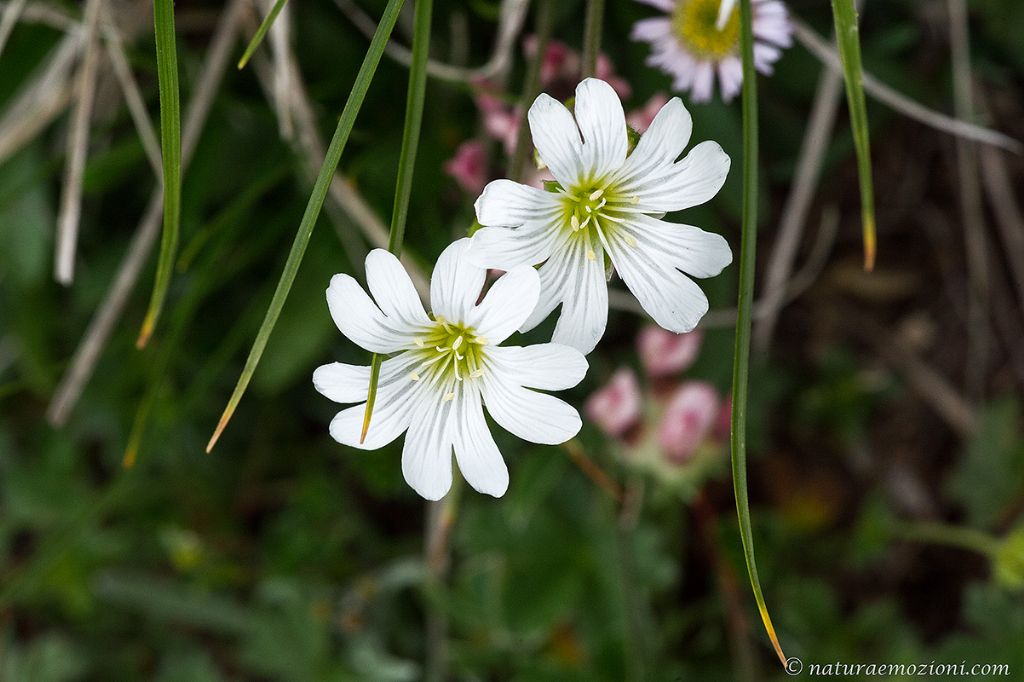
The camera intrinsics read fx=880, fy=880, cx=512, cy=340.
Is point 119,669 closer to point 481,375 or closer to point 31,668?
point 31,668

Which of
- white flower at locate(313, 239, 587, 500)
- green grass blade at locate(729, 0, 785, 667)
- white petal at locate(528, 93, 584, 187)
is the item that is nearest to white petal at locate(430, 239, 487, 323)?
white flower at locate(313, 239, 587, 500)

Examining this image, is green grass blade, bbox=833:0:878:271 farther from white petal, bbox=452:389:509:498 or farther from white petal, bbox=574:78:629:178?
white petal, bbox=452:389:509:498

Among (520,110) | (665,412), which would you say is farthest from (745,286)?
(665,412)

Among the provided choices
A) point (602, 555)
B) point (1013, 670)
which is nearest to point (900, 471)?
point (1013, 670)

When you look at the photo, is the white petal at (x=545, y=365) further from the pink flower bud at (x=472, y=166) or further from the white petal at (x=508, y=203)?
the pink flower bud at (x=472, y=166)

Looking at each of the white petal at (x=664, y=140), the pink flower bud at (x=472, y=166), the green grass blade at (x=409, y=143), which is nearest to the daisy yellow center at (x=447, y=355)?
the green grass blade at (x=409, y=143)
